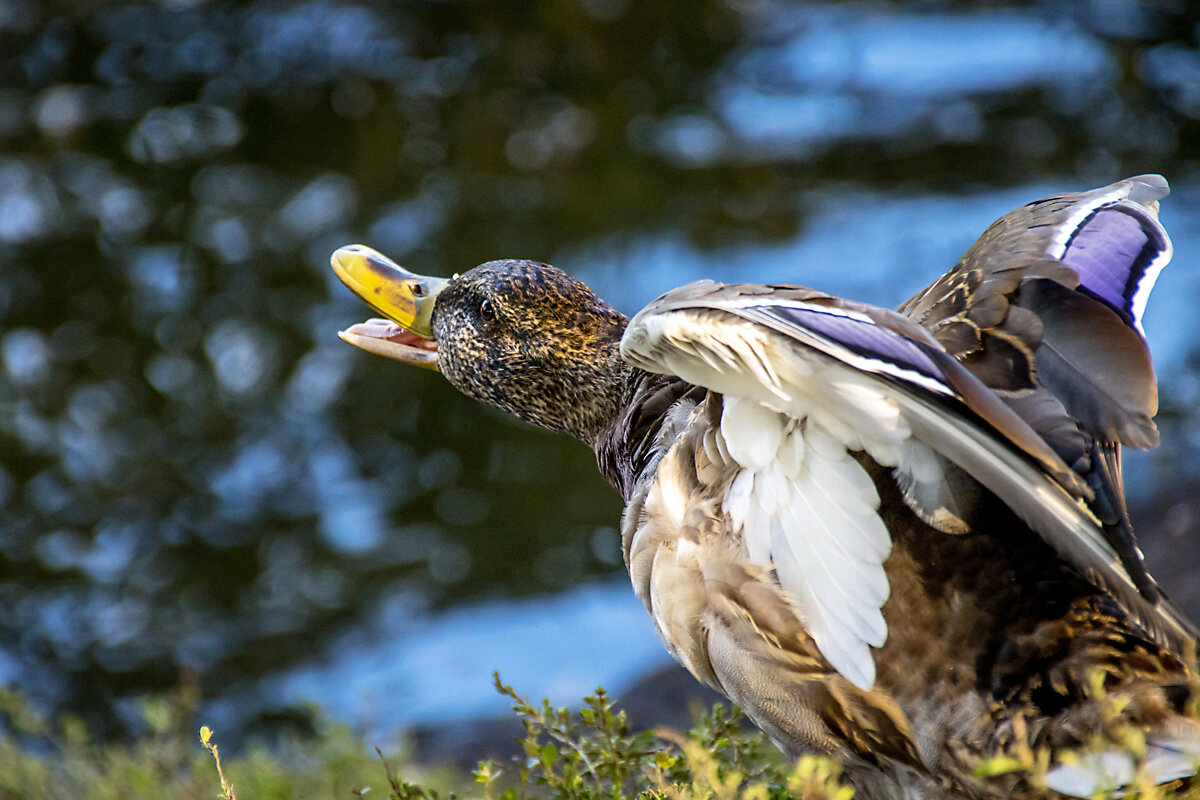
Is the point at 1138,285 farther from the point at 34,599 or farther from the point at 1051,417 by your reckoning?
the point at 34,599

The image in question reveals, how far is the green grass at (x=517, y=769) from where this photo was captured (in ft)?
6.46

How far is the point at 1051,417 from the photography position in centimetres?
194

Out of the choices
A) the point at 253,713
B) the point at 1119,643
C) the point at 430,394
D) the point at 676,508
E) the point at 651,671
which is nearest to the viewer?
the point at 1119,643

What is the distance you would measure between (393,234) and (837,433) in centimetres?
567

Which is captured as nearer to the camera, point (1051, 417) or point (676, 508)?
point (1051, 417)

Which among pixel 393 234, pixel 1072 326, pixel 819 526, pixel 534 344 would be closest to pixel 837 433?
pixel 819 526

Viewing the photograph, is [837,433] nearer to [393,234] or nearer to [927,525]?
[927,525]

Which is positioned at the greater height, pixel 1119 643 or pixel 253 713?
pixel 1119 643

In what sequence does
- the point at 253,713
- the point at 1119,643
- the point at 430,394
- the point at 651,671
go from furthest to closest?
1. the point at 430,394
2. the point at 253,713
3. the point at 651,671
4. the point at 1119,643

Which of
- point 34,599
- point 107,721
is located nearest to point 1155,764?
point 107,721

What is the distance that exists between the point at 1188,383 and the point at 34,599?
6.58m

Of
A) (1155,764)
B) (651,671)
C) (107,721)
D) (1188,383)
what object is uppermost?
(1155,764)

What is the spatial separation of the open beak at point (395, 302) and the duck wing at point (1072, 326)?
1.34 m

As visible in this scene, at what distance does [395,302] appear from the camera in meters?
3.32
